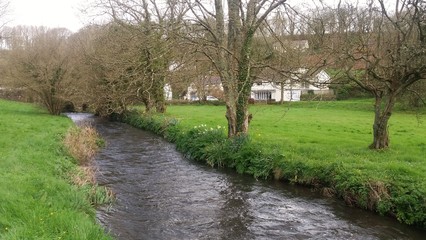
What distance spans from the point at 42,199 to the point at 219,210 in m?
4.83

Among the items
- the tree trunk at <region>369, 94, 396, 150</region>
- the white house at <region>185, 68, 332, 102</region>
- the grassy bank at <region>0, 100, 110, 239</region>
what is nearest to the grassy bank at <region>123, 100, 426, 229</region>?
the tree trunk at <region>369, 94, 396, 150</region>

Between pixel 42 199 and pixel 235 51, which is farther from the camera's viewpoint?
pixel 235 51

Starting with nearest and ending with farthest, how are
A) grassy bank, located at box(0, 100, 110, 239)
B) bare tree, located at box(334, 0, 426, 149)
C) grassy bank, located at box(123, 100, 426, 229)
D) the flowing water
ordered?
grassy bank, located at box(0, 100, 110, 239), the flowing water, grassy bank, located at box(123, 100, 426, 229), bare tree, located at box(334, 0, 426, 149)

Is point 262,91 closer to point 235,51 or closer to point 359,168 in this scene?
point 235,51

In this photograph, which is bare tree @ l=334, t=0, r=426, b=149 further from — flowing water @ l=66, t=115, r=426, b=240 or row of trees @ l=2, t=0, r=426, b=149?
flowing water @ l=66, t=115, r=426, b=240

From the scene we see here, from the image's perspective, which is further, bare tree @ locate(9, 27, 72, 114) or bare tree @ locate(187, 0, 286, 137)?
bare tree @ locate(9, 27, 72, 114)

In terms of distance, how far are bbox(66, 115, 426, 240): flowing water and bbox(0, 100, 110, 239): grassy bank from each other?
104 centimetres

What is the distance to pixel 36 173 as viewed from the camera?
11516mm

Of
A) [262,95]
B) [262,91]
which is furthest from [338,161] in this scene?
[262,95]

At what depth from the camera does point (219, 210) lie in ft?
37.9

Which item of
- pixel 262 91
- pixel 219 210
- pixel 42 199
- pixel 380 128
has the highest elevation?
pixel 262 91

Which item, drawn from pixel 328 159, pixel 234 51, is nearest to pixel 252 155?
pixel 328 159

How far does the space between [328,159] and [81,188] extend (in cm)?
875

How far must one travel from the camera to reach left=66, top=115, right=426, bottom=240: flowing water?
9867mm
